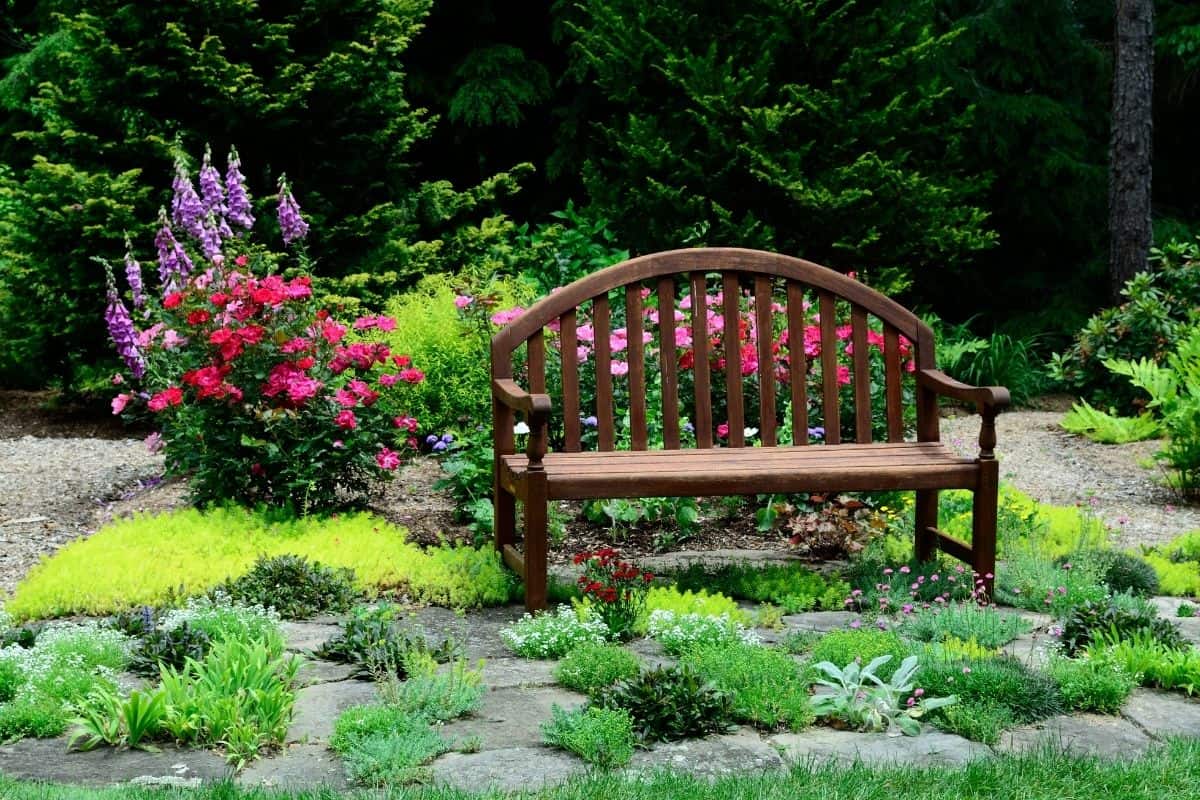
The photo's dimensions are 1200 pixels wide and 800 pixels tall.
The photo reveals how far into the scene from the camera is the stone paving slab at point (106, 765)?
327cm

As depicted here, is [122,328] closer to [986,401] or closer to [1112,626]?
[986,401]

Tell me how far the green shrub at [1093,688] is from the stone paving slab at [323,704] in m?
1.99

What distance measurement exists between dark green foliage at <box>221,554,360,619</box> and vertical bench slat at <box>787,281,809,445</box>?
76.7 inches

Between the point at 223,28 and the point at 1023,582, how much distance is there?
6.81 m

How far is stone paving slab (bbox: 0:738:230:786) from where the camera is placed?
327 cm

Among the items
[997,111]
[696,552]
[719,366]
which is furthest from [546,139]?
[696,552]

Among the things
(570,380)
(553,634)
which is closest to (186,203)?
(570,380)

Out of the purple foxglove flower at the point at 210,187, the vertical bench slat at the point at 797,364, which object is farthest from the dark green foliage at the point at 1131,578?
the purple foxglove flower at the point at 210,187

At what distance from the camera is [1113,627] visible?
4.30 metres

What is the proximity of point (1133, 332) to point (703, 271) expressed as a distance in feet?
19.2

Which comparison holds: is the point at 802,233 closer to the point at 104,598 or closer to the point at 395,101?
the point at 395,101

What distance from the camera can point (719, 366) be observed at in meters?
6.64

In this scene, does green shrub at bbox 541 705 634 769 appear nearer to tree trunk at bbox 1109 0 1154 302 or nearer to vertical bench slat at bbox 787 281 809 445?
vertical bench slat at bbox 787 281 809 445

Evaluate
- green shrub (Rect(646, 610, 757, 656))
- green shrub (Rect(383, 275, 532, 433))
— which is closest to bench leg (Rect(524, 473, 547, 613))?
green shrub (Rect(646, 610, 757, 656))
